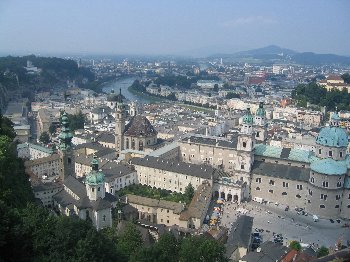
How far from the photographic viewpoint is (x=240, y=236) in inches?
1045

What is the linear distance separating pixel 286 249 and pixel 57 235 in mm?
14229

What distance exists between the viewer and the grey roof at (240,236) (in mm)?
25578

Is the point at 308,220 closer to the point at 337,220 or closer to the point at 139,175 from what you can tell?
the point at 337,220

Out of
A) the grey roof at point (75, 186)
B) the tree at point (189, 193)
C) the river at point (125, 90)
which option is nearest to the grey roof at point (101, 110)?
the river at point (125, 90)

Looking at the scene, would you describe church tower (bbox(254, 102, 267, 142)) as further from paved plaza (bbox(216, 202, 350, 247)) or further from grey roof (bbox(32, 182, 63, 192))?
grey roof (bbox(32, 182, 63, 192))

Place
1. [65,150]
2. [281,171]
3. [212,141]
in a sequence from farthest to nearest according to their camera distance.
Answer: [212,141] < [281,171] < [65,150]

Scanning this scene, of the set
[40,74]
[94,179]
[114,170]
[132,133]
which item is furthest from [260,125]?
[40,74]

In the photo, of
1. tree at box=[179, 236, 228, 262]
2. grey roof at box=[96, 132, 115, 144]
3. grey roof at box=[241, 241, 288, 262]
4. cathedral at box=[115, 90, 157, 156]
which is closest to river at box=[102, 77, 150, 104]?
grey roof at box=[96, 132, 115, 144]

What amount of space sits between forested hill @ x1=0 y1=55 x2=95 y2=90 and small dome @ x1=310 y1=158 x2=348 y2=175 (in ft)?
257

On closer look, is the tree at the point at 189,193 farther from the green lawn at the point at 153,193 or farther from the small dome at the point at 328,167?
the small dome at the point at 328,167

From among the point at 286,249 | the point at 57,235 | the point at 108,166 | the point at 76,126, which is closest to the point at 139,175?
the point at 108,166

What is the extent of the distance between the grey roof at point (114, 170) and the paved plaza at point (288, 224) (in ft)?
32.1

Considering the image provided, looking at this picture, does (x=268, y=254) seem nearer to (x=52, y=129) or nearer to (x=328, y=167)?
(x=328, y=167)

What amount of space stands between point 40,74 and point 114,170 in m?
92.9
